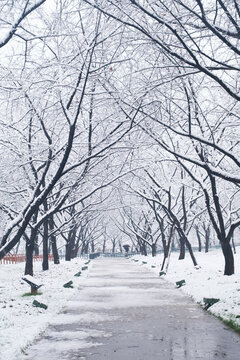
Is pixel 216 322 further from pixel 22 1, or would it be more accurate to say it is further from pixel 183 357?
pixel 22 1

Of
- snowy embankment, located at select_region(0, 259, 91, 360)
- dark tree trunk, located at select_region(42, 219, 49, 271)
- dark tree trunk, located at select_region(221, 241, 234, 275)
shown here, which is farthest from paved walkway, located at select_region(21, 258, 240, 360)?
dark tree trunk, located at select_region(42, 219, 49, 271)

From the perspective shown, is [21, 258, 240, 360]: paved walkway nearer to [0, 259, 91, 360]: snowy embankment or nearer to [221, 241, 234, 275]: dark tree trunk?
[0, 259, 91, 360]: snowy embankment

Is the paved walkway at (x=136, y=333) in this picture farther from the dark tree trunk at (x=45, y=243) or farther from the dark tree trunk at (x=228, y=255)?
the dark tree trunk at (x=45, y=243)

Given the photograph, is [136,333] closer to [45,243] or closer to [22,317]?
[22,317]

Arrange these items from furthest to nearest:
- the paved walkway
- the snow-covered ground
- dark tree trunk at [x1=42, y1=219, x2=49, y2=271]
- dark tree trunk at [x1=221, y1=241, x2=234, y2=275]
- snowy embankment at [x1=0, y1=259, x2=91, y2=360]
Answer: dark tree trunk at [x1=42, y1=219, x2=49, y2=271] → dark tree trunk at [x1=221, y1=241, x2=234, y2=275] → the snow-covered ground → snowy embankment at [x1=0, y1=259, x2=91, y2=360] → the paved walkway

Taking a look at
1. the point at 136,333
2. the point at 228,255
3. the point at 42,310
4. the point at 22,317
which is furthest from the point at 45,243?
the point at 136,333

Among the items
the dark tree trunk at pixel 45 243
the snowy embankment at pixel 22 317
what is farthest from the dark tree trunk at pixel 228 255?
the dark tree trunk at pixel 45 243

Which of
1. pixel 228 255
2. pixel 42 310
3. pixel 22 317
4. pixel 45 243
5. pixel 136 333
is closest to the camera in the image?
pixel 136 333

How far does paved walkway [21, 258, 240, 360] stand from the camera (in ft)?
22.0

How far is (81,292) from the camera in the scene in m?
15.2

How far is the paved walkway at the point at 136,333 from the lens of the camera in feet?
22.0

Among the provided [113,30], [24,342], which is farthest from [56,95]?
[24,342]

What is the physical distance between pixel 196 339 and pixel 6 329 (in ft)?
12.0

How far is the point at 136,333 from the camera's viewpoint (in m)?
8.30
